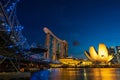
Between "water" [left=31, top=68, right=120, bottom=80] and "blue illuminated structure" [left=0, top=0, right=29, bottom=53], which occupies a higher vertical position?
"blue illuminated structure" [left=0, top=0, right=29, bottom=53]

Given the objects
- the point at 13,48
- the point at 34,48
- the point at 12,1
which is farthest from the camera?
the point at 12,1

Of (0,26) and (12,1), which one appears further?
(12,1)

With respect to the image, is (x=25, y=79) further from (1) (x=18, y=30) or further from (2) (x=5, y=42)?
(1) (x=18, y=30)

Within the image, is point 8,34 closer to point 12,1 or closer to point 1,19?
point 1,19

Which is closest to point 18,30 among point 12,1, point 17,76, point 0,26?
point 12,1

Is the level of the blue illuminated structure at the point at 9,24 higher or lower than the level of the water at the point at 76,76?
higher

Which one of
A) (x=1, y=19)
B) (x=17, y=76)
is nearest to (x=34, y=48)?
(x=1, y=19)

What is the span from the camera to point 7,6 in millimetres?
75625

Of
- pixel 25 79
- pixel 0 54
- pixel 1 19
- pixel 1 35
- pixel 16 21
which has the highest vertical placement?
pixel 16 21

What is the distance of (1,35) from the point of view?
5762 centimetres

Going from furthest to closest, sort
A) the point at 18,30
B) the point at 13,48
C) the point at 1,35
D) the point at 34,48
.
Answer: the point at 18,30, the point at 34,48, the point at 13,48, the point at 1,35

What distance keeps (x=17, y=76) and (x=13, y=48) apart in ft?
48.8

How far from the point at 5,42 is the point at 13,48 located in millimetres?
4395

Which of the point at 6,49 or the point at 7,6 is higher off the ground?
the point at 7,6
